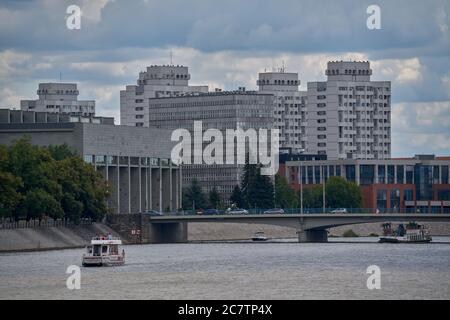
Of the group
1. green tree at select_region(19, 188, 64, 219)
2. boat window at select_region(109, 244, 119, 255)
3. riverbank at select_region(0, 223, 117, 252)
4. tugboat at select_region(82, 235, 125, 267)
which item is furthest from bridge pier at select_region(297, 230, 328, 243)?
tugboat at select_region(82, 235, 125, 267)

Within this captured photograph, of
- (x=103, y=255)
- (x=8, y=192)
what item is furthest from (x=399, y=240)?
(x=103, y=255)

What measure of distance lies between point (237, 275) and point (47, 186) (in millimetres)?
60648

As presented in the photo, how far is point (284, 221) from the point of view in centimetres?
18225

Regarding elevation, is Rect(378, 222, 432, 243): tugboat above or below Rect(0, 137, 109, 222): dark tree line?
below

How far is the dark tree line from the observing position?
164325mm

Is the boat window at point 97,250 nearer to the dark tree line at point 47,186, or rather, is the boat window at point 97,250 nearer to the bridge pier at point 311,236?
the dark tree line at point 47,186

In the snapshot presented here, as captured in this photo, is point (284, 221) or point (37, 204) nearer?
point (37, 204)

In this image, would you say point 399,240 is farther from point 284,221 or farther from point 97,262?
point 97,262

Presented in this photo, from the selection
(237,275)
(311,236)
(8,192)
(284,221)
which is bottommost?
(237,275)

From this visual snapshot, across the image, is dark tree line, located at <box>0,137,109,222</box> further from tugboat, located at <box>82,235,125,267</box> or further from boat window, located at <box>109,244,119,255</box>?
tugboat, located at <box>82,235,125,267</box>

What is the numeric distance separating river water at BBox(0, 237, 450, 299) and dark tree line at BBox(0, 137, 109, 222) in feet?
34.5

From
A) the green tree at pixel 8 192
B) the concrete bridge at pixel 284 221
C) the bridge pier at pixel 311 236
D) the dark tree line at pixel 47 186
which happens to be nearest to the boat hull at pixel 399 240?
the bridge pier at pixel 311 236

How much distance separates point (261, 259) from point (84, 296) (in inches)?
1700
